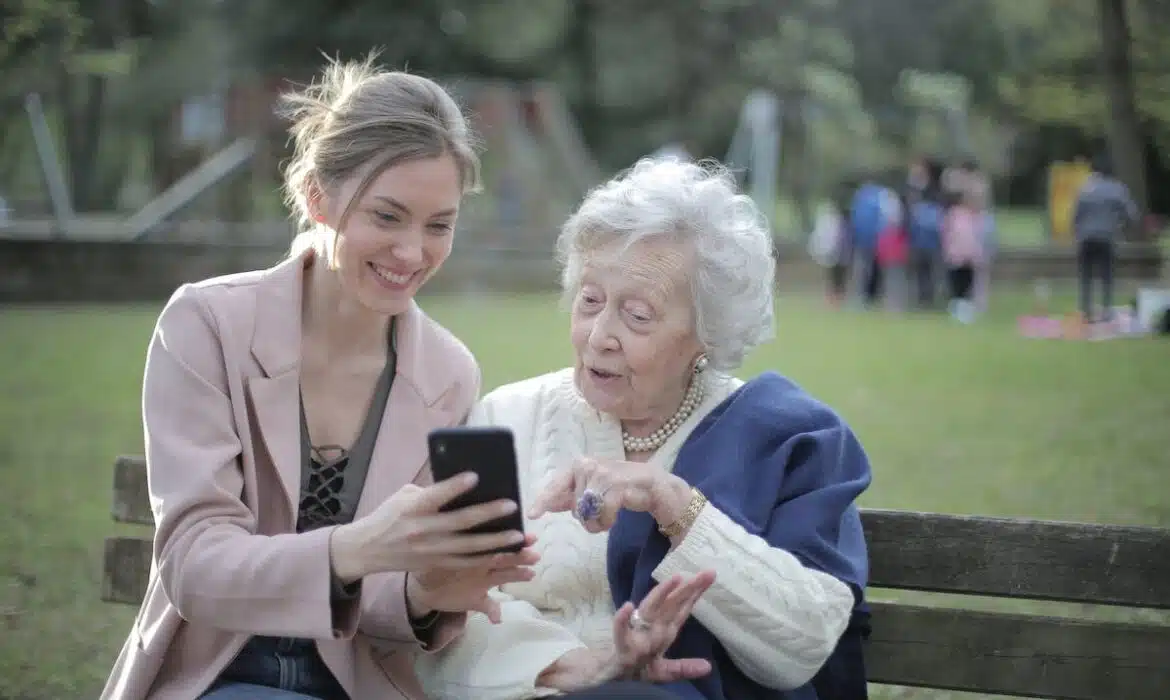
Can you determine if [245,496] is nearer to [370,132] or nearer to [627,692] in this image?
[370,132]

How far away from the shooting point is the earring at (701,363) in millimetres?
3439

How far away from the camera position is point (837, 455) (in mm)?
3229

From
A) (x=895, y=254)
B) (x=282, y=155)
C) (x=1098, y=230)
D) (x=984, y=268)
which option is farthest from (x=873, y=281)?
(x=282, y=155)

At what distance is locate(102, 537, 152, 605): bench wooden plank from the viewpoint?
13.5 feet

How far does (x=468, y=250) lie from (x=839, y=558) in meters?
23.0

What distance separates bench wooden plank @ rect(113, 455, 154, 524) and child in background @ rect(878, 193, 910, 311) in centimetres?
2087

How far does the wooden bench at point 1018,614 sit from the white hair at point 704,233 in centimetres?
60

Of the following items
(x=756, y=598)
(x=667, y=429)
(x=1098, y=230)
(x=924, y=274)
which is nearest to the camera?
(x=756, y=598)

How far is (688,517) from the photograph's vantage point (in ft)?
9.89

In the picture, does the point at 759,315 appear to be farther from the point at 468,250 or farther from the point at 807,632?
the point at 468,250

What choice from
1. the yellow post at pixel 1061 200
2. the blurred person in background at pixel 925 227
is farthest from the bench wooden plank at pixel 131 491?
the yellow post at pixel 1061 200

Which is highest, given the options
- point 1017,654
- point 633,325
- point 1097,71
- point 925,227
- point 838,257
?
point 1097,71

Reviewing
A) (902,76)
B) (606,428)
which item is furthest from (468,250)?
(902,76)

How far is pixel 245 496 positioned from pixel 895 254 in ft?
72.2
